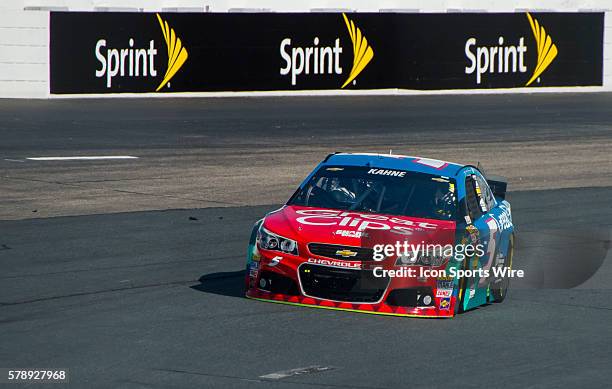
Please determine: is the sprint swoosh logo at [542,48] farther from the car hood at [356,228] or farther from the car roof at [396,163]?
the car hood at [356,228]

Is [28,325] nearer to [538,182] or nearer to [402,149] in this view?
[538,182]

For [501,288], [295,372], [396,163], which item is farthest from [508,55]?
[295,372]

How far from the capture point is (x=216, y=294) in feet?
40.3

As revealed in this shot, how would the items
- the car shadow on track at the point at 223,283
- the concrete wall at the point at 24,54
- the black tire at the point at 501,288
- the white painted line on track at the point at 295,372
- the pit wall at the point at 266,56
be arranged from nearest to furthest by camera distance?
the white painted line on track at the point at 295,372 < the black tire at the point at 501,288 < the car shadow on track at the point at 223,283 < the concrete wall at the point at 24,54 < the pit wall at the point at 266,56

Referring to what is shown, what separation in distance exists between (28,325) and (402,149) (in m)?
17.4

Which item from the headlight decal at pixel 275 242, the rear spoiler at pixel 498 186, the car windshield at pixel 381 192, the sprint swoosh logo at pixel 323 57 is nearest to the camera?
the headlight decal at pixel 275 242

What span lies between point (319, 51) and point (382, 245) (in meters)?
27.8

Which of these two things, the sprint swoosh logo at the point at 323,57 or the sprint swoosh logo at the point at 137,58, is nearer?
the sprint swoosh logo at the point at 137,58

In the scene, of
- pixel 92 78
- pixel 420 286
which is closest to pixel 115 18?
pixel 92 78

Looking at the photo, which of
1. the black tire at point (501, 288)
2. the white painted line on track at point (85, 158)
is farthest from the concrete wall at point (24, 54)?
the black tire at point (501, 288)

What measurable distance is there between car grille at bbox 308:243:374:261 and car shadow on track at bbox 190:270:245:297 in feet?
4.03

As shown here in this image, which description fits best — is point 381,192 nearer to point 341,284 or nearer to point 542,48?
point 341,284

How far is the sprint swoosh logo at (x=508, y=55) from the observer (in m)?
41.7

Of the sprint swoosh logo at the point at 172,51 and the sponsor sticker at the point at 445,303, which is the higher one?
the sprint swoosh logo at the point at 172,51
